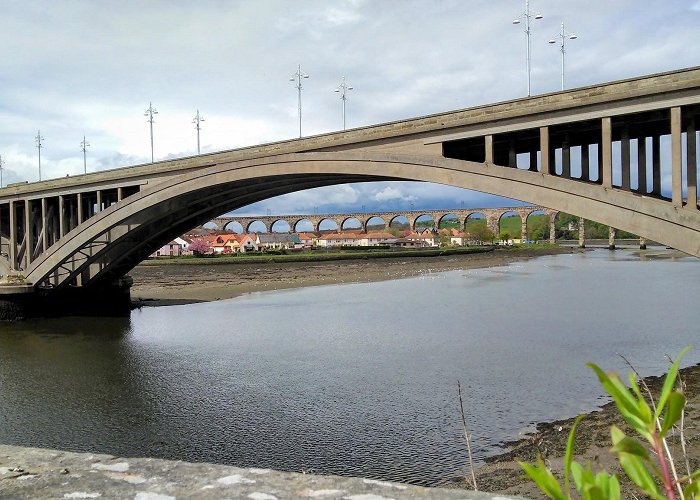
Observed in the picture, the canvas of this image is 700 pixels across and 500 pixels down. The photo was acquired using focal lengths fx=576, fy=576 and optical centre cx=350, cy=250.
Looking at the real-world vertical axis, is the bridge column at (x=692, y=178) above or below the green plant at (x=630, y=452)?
above

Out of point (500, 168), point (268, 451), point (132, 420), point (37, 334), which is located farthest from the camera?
point (37, 334)

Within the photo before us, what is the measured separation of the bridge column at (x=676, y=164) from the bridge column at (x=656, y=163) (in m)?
2.09

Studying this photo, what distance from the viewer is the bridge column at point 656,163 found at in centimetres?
1702

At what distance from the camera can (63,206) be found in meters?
32.8

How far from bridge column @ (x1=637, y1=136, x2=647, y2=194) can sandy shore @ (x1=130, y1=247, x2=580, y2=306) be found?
31333mm

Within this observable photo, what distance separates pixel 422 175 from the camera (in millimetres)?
20719

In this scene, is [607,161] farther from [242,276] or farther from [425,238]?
[425,238]

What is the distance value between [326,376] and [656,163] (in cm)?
1196

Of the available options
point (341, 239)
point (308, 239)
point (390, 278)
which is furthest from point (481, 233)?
point (390, 278)

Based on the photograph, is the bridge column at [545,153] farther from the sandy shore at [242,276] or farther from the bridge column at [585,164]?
the sandy shore at [242,276]

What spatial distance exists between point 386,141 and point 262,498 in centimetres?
2096

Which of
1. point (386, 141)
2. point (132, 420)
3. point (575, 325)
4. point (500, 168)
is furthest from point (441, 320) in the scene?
point (132, 420)

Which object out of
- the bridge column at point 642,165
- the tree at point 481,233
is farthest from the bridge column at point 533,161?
the tree at point 481,233

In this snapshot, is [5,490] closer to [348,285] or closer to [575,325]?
[575,325]
